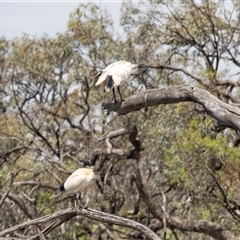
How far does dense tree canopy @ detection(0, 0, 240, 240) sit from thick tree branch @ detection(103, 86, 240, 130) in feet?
14.8

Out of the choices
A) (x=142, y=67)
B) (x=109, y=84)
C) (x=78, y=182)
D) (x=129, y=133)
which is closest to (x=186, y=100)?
(x=109, y=84)

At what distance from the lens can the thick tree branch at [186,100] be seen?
3.89 metres

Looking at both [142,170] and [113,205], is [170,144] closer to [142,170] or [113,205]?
[142,170]

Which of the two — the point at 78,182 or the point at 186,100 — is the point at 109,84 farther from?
the point at 78,182

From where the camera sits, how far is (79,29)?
13.3 meters

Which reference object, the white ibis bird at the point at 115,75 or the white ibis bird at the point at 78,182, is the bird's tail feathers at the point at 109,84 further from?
the white ibis bird at the point at 78,182

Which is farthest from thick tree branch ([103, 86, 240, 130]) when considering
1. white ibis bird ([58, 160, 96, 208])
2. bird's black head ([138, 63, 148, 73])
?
white ibis bird ([58, 160, 96, 208])

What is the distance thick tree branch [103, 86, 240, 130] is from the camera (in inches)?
153

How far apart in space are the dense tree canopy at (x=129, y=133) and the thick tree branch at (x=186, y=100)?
4523 millimetres

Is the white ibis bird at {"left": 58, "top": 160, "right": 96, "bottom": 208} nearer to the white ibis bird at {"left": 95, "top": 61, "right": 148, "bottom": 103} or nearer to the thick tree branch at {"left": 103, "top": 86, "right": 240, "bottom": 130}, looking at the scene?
the white ibis bird at {"left": 95, "top": 61, "right": 148, "bottom": 103}

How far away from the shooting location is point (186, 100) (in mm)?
4199

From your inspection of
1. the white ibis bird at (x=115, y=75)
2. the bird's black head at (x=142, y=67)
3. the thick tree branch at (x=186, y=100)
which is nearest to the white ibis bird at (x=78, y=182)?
the bird's black head at (x=142, y=67)

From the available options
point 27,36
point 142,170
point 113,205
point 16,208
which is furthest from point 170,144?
point 27,36

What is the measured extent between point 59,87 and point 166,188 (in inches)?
112
